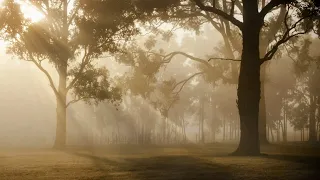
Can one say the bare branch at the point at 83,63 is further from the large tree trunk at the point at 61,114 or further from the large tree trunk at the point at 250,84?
the large tree trunk at the point at 250,84

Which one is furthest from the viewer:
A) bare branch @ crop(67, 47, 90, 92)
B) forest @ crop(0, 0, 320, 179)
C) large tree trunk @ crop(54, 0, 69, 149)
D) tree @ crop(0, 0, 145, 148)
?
large tree trunk @ crop(54, 0, 69, 149)

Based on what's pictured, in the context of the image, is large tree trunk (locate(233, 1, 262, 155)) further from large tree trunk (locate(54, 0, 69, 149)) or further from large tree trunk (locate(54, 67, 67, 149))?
large tree trunk (locate(54, 67, 67, 149))

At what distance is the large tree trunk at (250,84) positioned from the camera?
22.6m

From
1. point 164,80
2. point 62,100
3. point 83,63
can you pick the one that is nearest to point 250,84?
point 83,63

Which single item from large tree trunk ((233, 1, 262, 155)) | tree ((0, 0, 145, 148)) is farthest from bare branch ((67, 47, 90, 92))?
large tree trunk ((233, 1, 262, 155))

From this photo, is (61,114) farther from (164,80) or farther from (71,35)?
(164,80)

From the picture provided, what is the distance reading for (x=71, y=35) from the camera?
35781mm

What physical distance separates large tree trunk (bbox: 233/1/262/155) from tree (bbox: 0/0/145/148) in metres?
7.87

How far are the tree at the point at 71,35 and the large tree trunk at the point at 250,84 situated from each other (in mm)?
7872

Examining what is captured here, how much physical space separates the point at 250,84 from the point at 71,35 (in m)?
18.2

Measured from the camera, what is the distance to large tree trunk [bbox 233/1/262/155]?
74.1 feet

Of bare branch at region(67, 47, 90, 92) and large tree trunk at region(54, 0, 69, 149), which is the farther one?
large tree trunk at region(54, 0, 69, 149)

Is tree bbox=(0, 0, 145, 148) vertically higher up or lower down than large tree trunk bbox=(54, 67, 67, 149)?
higher up

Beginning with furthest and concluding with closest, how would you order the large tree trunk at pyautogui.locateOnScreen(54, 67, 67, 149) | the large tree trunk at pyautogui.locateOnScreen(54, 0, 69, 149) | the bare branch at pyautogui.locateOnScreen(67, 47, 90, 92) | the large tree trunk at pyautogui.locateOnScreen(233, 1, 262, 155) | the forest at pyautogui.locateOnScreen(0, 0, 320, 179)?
the large tree trunk at pyautogui.locateOnScreen(54, 67, 67, 149)
the large tree trunk at pyautogui.locateOnScreen(54, 0, 69, 149)
the bare branch at pyautogui.locateOnScreen(67, 47, 90, 92)
the large tree trunk at pyautogui.locateOnScreen(233, 1, 262, 155)
the forest at pyautogui.locateOnScreen(0, 0, 320, 179)
